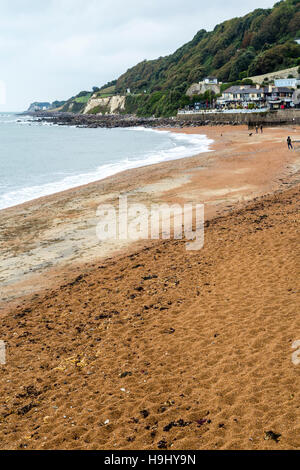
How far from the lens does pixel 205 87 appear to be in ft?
367

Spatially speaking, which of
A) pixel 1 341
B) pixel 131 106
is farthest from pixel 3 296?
pixel 131 106

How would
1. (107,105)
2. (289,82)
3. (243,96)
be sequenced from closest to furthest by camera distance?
(289,82)
(243,96)
(107,105)

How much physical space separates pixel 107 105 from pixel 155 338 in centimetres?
18487

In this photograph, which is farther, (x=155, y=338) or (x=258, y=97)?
(x=258, y=97)

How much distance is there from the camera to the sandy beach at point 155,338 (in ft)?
16.8

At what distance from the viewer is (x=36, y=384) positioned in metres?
6.36

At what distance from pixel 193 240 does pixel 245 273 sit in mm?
3221

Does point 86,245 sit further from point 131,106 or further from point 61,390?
point 131,106

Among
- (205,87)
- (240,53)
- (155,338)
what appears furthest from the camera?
(240,53)

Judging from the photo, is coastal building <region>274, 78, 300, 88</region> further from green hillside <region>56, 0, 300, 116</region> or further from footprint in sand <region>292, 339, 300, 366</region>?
footprint in sand <region>292, 339, 300, 366</region>

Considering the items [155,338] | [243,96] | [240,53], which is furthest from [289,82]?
[155,338]

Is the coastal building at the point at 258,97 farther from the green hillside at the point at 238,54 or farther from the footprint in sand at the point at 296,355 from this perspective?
the footprint in sand at the point at 296,355

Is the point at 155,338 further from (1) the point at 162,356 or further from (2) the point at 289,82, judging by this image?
(2) the point at 289,82

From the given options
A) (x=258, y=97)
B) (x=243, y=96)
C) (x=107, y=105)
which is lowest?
(x=258, y=97)
